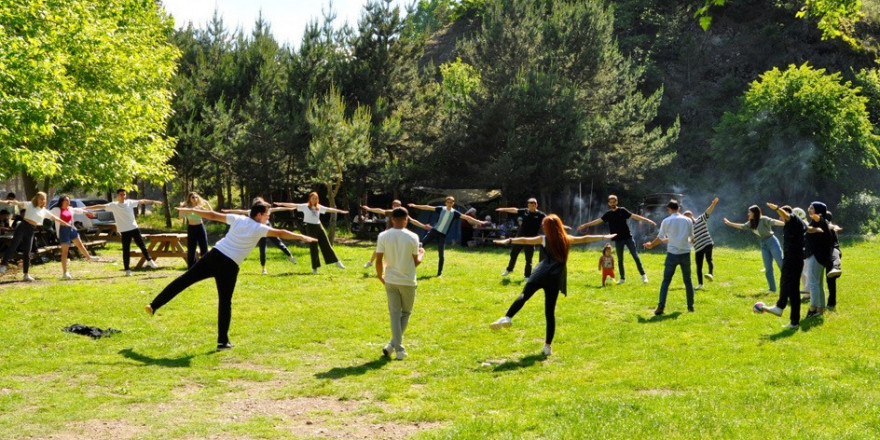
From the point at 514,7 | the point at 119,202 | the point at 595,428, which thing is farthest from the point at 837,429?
the point at 514,7

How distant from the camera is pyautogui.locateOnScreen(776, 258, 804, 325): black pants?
12.9 m

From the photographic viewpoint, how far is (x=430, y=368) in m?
10.5

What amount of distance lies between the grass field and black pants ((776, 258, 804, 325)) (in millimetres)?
302

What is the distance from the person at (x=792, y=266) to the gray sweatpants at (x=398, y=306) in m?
6.10

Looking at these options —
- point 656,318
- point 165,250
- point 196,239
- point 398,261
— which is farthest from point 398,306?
point 165,250

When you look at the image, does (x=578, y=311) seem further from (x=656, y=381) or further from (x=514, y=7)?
(x=514, y=7)

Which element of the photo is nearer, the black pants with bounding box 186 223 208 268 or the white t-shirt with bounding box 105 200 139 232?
the black pants with bounding box 186 223 208 268

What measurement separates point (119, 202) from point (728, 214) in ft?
102

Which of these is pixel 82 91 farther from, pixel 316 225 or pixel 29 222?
pixel 316 225

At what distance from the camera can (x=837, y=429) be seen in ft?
25.1

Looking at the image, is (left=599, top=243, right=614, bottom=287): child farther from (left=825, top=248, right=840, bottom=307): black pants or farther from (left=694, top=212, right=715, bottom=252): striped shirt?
(left=825, top=248, right=840, bottom=307): black pants

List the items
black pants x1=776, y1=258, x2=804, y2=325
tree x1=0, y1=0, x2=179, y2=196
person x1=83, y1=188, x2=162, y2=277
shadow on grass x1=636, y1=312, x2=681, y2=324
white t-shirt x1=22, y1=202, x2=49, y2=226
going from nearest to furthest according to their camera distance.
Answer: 1. black pants x1=776, y1=258, x2=804, y2=325
2. shadow on grass x1=636, y1=312, x2=681, y2=324
3. white t-shirt x1=22, y1=202, x2=49, y2=226
4. tree x1=0, y1=0, x2=179, y2=196
5. person x1=83, y1=188, x2=162, y2=277

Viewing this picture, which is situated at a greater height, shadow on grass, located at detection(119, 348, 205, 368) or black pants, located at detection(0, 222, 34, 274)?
black pants, located at detection(0, 222, 34, 274)

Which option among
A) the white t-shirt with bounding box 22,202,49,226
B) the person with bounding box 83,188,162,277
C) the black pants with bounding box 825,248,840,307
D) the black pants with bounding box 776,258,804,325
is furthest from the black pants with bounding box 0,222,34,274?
the black pants with bounding box 825,248,840,307
